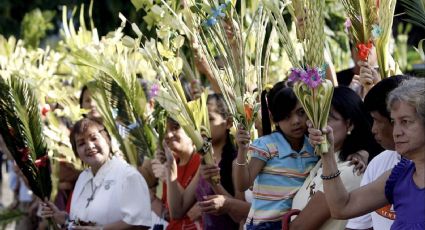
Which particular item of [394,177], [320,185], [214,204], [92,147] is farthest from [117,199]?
[394,177]

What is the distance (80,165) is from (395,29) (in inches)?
238

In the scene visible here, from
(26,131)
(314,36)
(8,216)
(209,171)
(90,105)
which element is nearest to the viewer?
(314,36)

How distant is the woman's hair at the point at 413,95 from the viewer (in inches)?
139

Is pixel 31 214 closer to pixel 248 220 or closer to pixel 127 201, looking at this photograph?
pixel 127 201

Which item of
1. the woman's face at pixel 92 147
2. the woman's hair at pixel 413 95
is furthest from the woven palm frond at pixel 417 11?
the woman's face at pixel 92 147

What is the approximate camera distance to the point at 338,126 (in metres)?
4.66

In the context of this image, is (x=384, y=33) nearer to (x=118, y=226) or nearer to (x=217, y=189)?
(x=217, y=189)

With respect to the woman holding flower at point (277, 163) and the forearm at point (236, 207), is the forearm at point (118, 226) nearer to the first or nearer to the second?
the forearm at point (236, 207)

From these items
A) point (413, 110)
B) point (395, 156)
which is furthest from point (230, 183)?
point (413, 110)

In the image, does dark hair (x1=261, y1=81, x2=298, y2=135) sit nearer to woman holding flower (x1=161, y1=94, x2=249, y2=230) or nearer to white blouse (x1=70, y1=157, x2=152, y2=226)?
woman holding flower (x1=161, y1=94, x2=249, y2=230)

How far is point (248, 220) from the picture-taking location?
4.92 meters

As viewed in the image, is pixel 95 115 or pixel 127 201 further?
pixel 95 115

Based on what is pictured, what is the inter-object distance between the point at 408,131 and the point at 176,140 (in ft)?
8.51

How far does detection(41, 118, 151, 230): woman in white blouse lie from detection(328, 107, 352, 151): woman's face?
1538 millimetres
